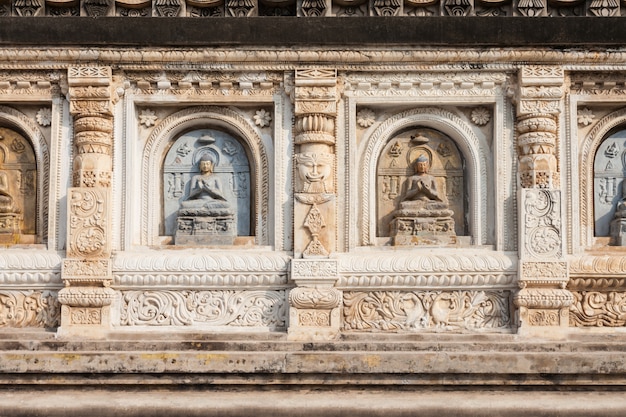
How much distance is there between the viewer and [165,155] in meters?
11.7

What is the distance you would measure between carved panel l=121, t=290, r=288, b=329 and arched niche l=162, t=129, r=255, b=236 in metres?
0.96

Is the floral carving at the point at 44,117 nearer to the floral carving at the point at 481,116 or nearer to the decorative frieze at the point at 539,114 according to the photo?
the floral carving at the point at 481,116

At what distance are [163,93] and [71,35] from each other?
1.40 meters

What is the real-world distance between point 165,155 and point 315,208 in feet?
7.62

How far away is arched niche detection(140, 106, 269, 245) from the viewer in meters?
11.5

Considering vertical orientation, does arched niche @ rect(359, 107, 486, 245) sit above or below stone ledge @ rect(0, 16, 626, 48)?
below

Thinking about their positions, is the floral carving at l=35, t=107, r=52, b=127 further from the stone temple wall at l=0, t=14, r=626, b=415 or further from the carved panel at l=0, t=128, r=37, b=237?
the carved panel at l=0, t=128, r=37, b=237

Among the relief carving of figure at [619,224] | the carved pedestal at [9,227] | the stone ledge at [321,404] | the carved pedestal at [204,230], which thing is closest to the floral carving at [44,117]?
the carved pedestal at [9,227]

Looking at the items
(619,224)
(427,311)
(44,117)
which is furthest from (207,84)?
(619,224)

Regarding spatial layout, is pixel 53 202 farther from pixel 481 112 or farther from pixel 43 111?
pixel 481 112

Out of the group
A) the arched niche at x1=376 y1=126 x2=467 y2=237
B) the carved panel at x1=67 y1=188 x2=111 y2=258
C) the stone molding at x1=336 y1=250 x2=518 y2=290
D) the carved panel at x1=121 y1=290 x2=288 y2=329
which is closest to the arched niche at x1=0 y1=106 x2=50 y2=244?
the carved panel at x1=67 y1=188 x2=111 y2=258

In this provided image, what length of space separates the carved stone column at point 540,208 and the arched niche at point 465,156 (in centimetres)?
56

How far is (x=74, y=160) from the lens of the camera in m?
11.2

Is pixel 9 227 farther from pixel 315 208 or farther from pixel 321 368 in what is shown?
pixel 321 368
